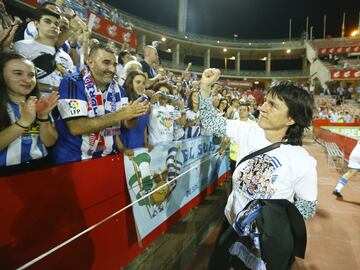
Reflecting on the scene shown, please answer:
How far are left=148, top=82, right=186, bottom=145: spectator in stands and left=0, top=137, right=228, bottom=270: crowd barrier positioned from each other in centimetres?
106

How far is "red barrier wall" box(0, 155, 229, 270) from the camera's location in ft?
5.00

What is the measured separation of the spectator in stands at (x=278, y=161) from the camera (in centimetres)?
171

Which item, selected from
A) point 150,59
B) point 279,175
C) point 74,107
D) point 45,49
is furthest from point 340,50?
point 74,107

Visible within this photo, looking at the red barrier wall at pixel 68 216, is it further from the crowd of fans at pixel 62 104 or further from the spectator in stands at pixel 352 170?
the spectator in stands at pixel 352 170

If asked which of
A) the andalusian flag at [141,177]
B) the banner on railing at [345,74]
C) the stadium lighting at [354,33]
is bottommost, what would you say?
the andalusian flag at [141,177]

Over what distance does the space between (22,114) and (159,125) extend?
6.27ft

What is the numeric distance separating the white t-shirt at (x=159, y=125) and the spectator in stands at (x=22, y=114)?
1.52 metres

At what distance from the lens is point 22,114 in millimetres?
1728

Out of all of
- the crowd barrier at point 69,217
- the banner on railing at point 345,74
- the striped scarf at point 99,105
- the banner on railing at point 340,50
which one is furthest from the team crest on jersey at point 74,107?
the banner on railing at point 340,50

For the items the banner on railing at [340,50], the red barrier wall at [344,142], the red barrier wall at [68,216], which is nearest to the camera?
the red barrier wall at [68,216]

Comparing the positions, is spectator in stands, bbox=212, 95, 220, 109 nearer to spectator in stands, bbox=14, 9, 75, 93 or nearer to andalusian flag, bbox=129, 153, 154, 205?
andalusian flag, bbox=129, 153, 154, 205

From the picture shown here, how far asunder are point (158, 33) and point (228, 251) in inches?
1377

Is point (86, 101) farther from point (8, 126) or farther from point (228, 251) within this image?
point (228, 251)

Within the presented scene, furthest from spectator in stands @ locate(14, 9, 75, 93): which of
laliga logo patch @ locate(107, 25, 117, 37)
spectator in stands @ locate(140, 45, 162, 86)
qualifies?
laliga logo patch @ locate(107, 25, 117, 37)
